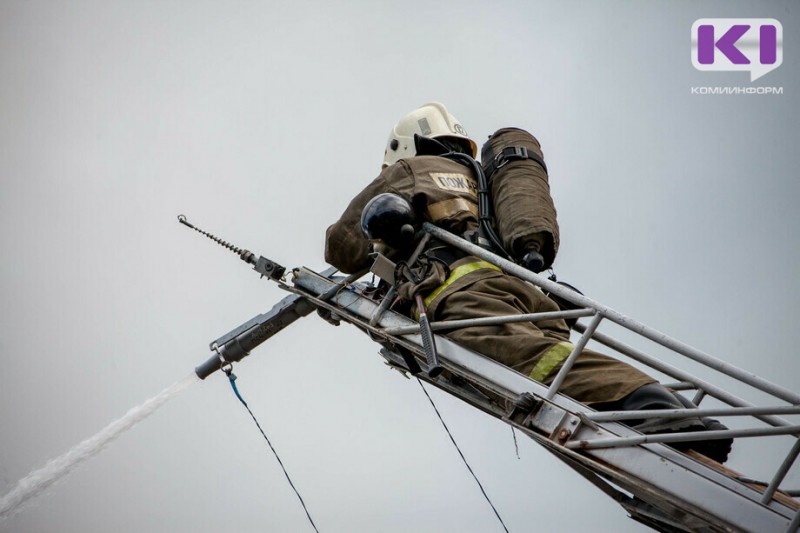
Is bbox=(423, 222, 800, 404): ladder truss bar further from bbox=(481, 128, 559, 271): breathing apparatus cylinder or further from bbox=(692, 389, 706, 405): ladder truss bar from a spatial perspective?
bbox=(692, 389, 706, 405): ladder truss bar

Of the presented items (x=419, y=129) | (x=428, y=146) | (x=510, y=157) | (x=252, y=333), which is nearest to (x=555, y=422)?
(x=510, y=157)

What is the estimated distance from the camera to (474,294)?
7.50 metres

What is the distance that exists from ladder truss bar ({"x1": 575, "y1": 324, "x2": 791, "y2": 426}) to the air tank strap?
5.55ft

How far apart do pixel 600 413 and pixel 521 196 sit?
2.21 metres

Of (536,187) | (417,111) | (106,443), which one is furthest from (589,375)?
(106,443)

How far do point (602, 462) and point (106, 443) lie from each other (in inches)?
249

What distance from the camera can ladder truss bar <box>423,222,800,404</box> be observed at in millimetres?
5976

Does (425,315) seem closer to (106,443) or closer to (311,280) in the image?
(311,280)

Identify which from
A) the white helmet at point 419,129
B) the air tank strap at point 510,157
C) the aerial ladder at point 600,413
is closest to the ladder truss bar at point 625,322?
the aerial ladder at point 600,413

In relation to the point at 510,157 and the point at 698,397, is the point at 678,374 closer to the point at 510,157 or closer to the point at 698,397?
the point at 698,397

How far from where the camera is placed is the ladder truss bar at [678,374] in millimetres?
6977

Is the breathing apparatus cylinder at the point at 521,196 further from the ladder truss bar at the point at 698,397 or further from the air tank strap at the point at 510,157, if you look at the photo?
the ladder truss bar at the point at 698,397

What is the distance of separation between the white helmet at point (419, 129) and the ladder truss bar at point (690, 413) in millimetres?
3742

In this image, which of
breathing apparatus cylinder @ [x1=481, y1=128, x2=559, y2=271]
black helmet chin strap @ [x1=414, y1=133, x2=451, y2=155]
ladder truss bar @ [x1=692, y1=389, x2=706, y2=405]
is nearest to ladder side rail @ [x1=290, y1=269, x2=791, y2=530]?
breathing apparatus cylinder @ [x1=481, y1=128, x2=559, y2=271]
